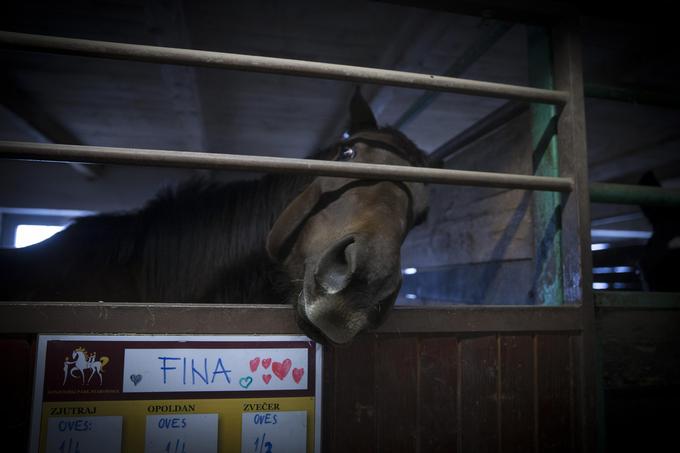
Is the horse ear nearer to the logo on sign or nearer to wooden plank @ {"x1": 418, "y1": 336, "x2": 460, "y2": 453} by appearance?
wooden plank @ {"x1": 418, "y1": 336, "x2": 460, "y2": 453}

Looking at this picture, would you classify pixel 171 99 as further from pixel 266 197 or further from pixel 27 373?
pixel 27 373

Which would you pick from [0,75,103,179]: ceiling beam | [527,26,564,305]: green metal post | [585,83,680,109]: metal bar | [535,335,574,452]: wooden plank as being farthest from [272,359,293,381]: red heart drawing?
[0,75,103,179]: ceiling beam

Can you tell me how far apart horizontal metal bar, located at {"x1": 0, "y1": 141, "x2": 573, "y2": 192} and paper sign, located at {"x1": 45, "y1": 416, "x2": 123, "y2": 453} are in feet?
2.02

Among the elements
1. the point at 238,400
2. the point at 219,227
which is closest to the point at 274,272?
the point at 219,227

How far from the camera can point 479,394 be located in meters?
1.25

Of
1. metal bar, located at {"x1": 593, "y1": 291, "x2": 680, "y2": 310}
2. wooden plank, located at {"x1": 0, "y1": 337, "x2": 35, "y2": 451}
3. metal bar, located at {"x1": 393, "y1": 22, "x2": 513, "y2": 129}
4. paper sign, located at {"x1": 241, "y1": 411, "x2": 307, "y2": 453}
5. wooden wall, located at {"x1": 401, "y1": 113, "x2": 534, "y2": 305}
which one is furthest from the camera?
wooden wall, located at {"x1": 401, "y1": 113, "x2": 534, "y2": 305}

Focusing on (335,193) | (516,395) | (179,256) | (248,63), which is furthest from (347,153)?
(516,395)

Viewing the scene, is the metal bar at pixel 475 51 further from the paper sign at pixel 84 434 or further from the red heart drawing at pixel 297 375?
the paper sign at pixel 84 434

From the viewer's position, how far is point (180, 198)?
1.72 metres

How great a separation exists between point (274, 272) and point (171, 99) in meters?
2.44

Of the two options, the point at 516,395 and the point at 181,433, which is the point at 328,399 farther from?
the point at 516,395

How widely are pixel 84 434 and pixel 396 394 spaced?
2.59ft

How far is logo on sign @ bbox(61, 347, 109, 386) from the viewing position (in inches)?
38.6

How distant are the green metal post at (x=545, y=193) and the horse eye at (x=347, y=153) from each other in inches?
28.3
